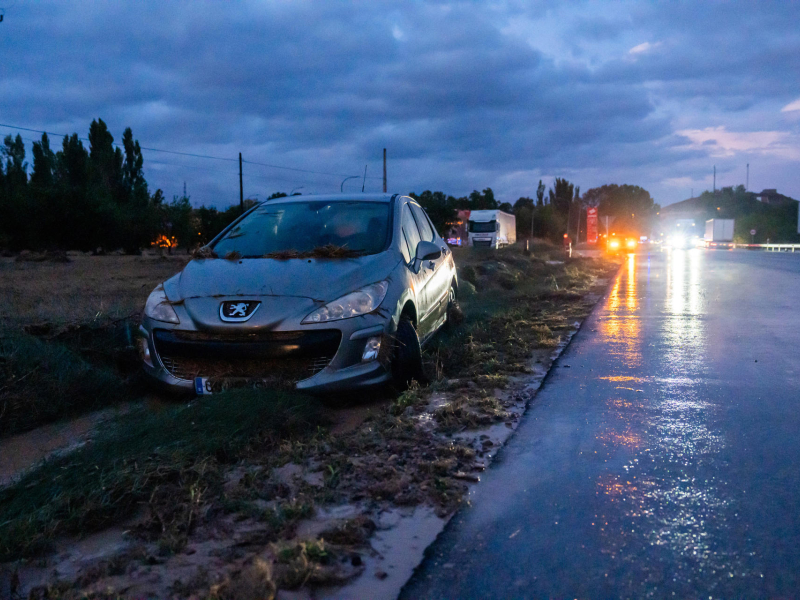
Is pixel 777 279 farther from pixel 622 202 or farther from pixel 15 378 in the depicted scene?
pixel 622 202

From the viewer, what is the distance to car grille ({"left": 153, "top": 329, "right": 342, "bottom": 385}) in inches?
197

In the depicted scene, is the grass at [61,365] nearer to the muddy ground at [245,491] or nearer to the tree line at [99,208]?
the muddy ground at [245,491]

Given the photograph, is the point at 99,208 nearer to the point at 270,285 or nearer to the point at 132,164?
the point at 132,164

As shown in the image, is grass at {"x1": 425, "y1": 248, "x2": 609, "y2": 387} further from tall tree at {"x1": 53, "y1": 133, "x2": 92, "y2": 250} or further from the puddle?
tall tree at {"x1": 53, "y1": 133, "x2": 92, "y2": 250}

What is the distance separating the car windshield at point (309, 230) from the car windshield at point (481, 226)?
47230 millimetres

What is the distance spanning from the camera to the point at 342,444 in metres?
4.17

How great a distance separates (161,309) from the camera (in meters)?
5.46

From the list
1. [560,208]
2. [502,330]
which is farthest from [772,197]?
[502,330]

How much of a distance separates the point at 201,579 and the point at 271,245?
4.17 meters

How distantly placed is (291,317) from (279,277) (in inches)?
21.2

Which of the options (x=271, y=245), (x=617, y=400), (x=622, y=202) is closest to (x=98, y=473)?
(x=271, y=245)

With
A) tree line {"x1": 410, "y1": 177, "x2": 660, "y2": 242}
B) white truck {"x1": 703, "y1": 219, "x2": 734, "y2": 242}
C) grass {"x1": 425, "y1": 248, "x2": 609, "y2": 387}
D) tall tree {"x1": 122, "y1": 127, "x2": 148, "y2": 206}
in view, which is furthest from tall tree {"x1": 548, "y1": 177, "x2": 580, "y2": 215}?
grass {"x1": 425, "y1": 248, "x2": 609, "y2": 387}

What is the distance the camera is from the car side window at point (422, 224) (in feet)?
26.0

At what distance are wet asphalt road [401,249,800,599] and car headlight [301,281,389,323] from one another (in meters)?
1.43
